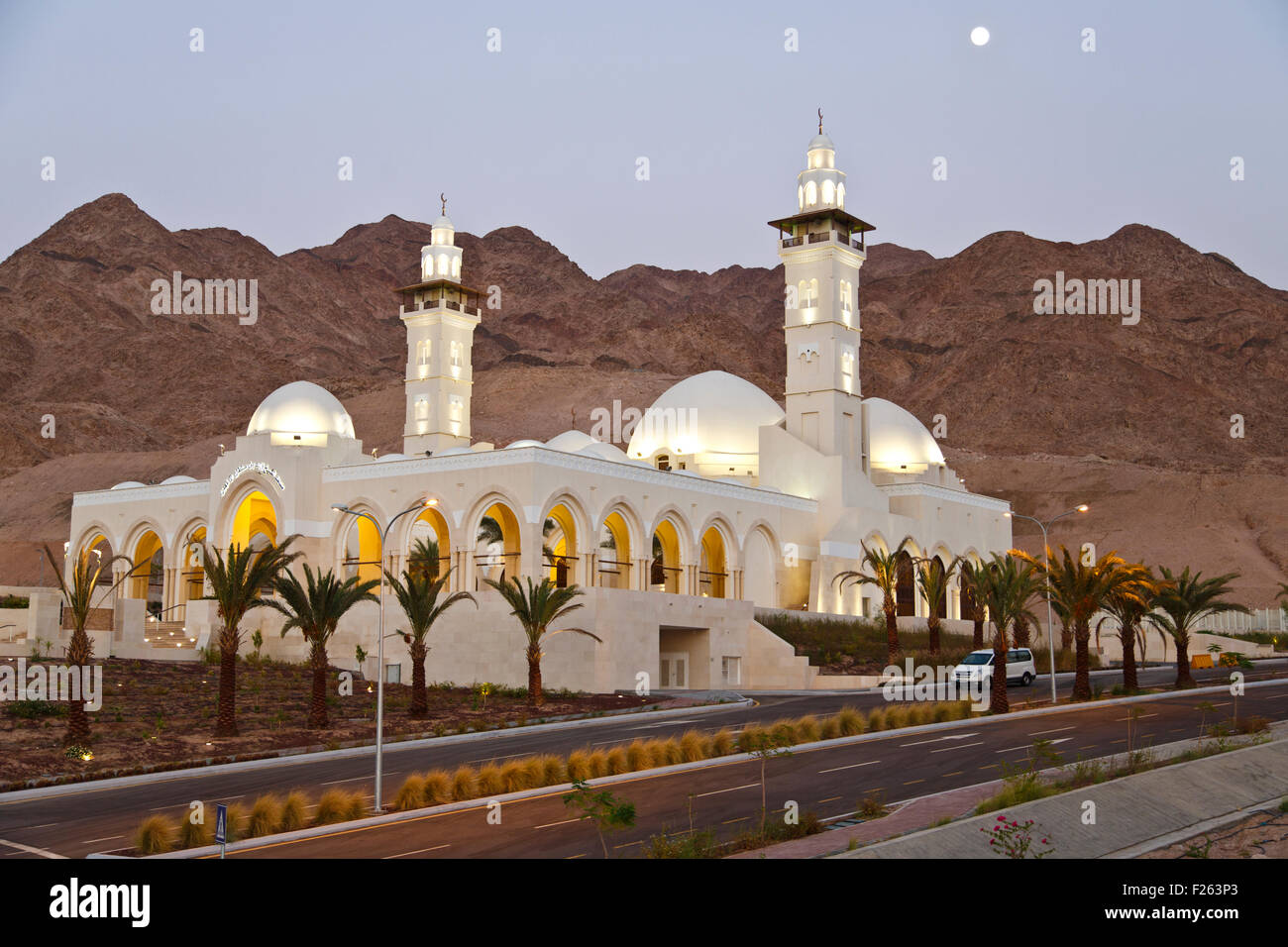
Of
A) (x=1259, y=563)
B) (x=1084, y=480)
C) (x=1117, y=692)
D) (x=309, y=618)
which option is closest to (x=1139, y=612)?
(x=1117, y=692)

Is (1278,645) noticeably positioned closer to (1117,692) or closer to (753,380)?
(1117,692)

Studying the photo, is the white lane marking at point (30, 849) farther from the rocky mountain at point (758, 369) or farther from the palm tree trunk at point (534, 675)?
the rocky mountain at point (758, 369)

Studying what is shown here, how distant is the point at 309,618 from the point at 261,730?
333cm

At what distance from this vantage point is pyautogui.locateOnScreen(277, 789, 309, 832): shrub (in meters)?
19.1

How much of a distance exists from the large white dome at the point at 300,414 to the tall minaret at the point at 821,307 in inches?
810

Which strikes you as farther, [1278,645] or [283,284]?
[283,284]

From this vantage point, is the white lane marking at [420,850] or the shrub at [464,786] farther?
the shrub at [464,786]

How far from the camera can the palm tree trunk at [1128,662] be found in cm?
3862

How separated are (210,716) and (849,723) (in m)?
15.4

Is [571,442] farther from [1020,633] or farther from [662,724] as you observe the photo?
[662,724]

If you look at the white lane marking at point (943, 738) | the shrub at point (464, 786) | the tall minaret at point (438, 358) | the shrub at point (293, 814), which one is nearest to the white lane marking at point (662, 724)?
the white lane marking at point (943, 738)

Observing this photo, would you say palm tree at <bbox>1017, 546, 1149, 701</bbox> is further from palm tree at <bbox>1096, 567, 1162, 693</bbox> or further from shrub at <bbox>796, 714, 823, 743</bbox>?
shrub at <bbox>796, 714, 823, 743</bbox>

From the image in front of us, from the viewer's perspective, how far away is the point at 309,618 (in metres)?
34.5

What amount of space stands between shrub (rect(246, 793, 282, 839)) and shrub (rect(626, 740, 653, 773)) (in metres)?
7.19
